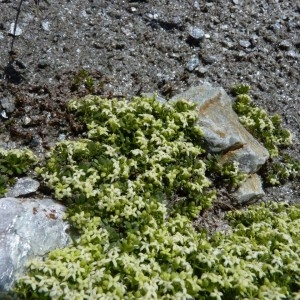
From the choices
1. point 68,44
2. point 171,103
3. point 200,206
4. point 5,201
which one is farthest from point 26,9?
point 200,206

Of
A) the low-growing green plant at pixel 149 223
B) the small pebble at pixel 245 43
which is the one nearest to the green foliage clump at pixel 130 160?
the low-growing green plant at pixel 149 223

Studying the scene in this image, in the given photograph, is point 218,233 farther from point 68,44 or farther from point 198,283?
point 68,44

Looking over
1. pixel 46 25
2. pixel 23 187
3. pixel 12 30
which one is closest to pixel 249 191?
pixel 23 187

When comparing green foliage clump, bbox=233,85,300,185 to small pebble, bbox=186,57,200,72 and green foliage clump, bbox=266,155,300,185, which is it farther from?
small pebble, bbox=186,57,200,72

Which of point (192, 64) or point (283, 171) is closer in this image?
point (283, 171)

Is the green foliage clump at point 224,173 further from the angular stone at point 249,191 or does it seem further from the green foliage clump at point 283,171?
the green foliage clump at point 283,171

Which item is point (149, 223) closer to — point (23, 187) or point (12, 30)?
point (23, 187)
